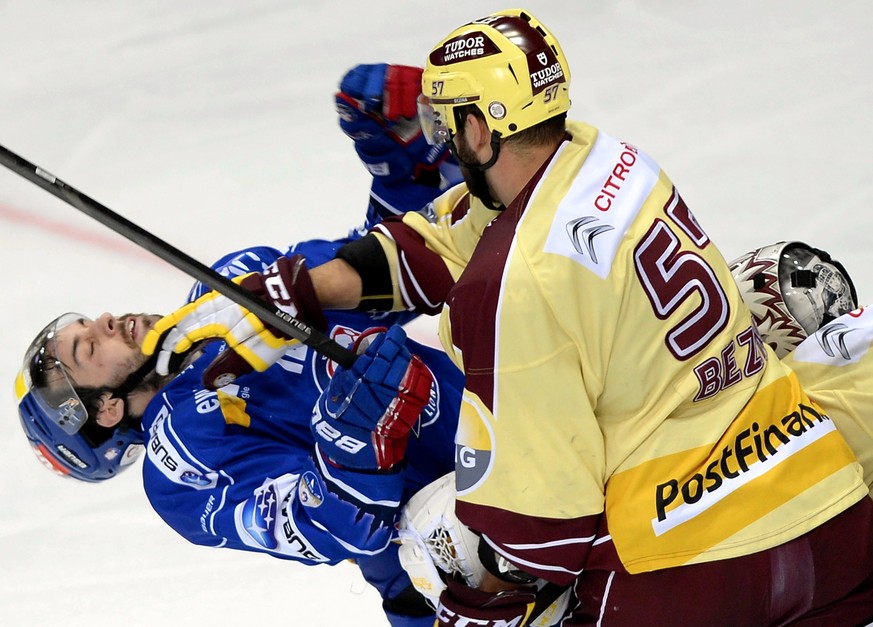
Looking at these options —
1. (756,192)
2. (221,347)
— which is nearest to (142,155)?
(221,347)

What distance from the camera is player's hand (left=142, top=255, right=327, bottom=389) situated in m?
2.64

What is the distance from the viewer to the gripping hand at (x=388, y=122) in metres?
3.04

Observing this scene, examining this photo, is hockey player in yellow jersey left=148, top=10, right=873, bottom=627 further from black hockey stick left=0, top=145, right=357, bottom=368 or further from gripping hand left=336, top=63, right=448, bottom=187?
gripping hand left=336, top=63, right=448, bottom=187

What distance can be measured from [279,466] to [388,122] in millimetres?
969

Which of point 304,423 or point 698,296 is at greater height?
point 698,296

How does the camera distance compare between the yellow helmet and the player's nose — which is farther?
the player's nose

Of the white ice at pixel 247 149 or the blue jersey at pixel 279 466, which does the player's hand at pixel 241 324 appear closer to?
the blue jersey at pixel 279 466

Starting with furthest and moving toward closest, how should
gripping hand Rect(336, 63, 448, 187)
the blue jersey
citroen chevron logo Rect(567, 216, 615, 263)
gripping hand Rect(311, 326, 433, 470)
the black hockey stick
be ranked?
gripping hand Rect(336, 63, 448, 187), the blue jersey, gripping hand Rect(311, 326, 433, 470), the black hockey stick, citroen chevron logo Rect(567, 216, 615, 263)

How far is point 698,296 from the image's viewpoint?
2285 mm

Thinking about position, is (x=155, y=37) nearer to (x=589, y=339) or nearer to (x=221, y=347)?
(x=221, y=347)

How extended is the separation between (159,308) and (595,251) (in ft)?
9.02

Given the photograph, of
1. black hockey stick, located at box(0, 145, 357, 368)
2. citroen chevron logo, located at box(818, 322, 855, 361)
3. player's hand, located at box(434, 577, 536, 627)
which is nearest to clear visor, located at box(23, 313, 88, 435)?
black hockey stick, located at box(0, 145, 357, 368)

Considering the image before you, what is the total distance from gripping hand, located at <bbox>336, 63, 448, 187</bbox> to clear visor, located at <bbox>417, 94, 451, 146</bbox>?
0.54m

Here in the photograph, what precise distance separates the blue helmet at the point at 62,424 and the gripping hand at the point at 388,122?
37.3 inches
